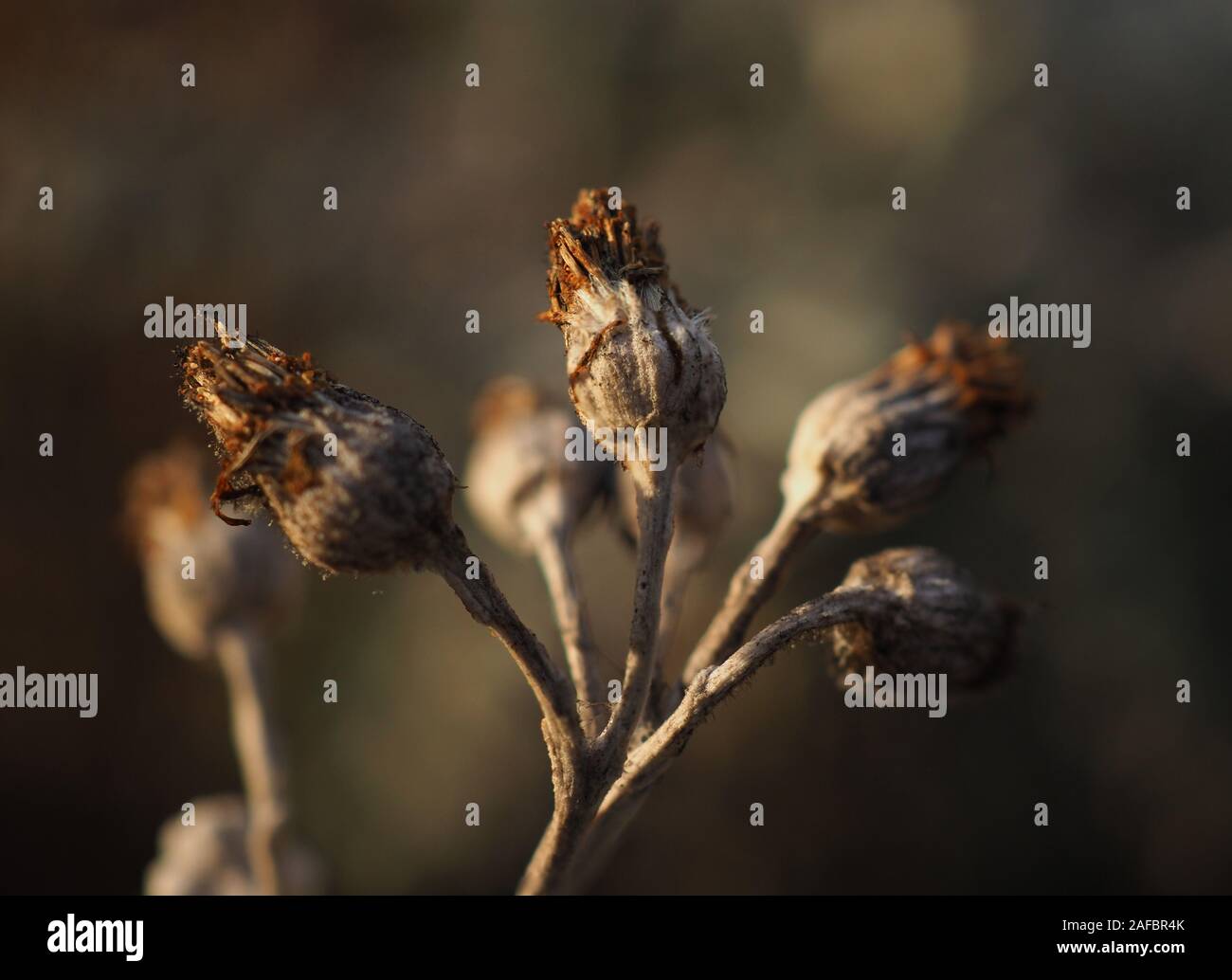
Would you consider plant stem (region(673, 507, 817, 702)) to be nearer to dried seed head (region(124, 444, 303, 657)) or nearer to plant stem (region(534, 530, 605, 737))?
plant stem (region(534, 530, 605, 737))

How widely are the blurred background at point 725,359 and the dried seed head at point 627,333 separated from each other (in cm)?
240

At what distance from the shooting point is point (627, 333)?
5.45 feet

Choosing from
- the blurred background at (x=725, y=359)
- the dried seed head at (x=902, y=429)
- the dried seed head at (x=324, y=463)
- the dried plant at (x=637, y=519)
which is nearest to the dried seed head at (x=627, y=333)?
the dried plant at (x=637, y=519)

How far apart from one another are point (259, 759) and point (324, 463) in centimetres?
156

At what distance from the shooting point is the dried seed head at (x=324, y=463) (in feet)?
5.02

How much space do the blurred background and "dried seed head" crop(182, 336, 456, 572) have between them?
2543 millimetres

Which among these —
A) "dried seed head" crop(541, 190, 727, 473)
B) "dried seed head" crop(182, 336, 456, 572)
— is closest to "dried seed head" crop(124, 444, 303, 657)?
"dried seed head" crop(182, 336, 456, 572)

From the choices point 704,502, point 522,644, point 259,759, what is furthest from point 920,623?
point 259,759

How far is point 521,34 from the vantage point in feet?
15.3

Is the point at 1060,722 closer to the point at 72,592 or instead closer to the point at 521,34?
the point at 521,34

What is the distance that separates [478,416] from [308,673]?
2.07 metres

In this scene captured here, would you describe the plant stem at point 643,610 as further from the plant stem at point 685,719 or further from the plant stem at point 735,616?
the plant stem at point 735,616

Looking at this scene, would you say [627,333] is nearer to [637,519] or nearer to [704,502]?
[637,519]

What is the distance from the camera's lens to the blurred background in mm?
4215
